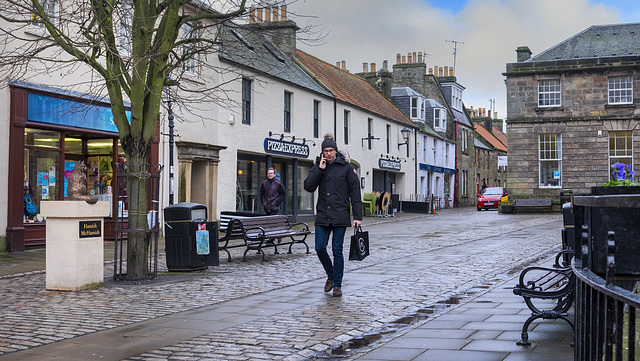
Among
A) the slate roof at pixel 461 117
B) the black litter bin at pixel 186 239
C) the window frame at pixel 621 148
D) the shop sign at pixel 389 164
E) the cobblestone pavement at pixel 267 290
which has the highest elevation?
the slate roof at pixel 461 117

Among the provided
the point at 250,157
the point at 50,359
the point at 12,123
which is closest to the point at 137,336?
the point at 50,359

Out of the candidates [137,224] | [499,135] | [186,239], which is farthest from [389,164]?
[499,135]

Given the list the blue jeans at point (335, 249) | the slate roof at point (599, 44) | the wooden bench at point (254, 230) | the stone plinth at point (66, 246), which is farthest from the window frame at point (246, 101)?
the slate roof at point (599, 44)

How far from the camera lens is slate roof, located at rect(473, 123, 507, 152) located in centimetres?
6818

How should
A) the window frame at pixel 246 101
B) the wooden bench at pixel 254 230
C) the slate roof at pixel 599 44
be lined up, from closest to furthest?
1. the wooden bench at pixel 254 230
2. the window frame at pixel 246 101
3. the slate roof at pixel 599 44

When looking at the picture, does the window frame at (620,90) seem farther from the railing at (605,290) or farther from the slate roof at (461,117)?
the railing at (605,290)

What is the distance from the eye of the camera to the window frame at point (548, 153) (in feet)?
121

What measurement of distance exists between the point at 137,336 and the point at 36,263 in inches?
299

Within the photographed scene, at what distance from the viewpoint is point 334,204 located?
28.7ft

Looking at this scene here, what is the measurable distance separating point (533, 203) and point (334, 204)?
28997 mm

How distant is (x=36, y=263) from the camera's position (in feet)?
42.3

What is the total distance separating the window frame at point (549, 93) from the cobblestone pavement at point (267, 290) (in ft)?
80.3

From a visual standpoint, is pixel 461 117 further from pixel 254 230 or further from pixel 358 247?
pixel 358 247

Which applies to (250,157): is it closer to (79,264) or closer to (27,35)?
(27,35)
